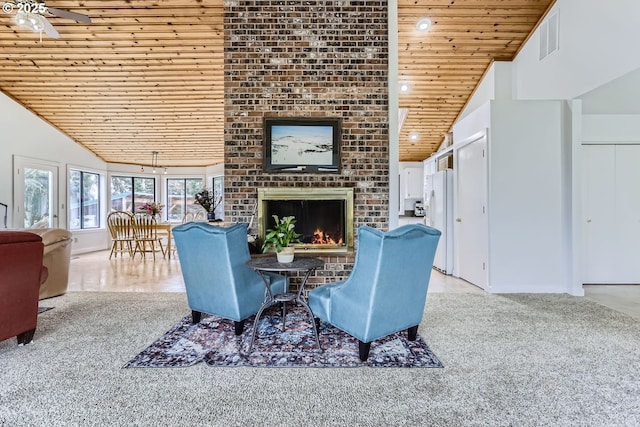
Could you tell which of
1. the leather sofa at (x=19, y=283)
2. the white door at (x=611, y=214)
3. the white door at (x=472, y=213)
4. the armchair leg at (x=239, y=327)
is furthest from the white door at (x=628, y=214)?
the leather sofa at (x=19, y=283)

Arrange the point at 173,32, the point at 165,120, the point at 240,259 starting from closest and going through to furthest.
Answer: the point at 240,259, the point at 173,32, the point at 165,120

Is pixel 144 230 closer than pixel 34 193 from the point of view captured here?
No

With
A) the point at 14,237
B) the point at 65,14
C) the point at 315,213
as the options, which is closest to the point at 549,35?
the point at 315,213

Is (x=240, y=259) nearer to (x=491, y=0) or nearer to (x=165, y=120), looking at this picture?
(x=491, y=0)

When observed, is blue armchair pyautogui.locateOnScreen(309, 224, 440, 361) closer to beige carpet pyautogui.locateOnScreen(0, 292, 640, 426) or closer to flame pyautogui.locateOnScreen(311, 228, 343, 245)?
beige carpet pyautogui.locateOnScreen(0, 292, 640, 426)

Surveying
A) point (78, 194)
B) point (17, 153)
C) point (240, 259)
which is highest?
point (17, 153)

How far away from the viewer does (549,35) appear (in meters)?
4.55

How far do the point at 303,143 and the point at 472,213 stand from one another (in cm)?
245

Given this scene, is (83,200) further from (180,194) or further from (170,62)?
(170,62)

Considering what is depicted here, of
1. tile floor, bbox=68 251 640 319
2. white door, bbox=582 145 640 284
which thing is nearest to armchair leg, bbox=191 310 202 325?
tile floor, bbox=68 251 640 319

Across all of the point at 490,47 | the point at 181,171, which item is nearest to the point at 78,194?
the point at 181,171

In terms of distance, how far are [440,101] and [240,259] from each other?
5.11m

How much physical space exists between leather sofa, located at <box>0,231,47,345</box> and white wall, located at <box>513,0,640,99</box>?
5419 millimetres

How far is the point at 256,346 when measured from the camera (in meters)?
2.51
